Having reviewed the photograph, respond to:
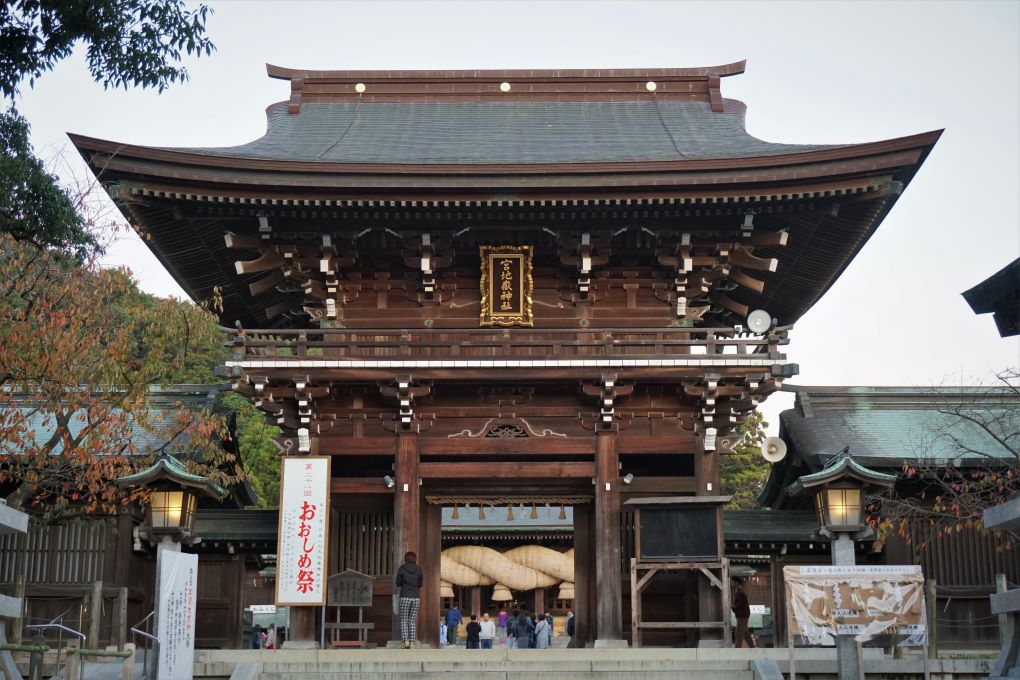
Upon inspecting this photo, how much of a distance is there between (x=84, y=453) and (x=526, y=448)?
6.62m

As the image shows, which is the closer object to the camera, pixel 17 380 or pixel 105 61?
pixel 105 61

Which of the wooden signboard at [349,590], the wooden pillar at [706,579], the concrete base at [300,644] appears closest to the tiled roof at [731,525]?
the wooden pillar at [706,579]

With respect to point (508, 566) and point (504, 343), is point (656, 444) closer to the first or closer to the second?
point (504, 343)

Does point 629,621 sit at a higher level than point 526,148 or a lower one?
lower

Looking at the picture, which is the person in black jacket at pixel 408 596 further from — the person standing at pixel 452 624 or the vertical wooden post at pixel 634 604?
the person standing at pixel 452 624

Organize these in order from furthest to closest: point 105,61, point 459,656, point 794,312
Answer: point 794,312
point 459,656
point 105,61

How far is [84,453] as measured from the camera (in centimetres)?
1723

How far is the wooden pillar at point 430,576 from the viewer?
1925cm

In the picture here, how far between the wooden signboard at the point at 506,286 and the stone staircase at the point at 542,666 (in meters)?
6.00

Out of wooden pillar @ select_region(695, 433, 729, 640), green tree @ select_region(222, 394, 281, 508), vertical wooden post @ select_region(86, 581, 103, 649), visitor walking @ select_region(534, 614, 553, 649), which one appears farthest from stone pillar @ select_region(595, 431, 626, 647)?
green tree @ select_region(222, 394, 281, 508)

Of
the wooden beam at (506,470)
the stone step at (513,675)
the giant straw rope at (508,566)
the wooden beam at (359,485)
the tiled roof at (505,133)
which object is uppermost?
the tiled roof at (505,133)

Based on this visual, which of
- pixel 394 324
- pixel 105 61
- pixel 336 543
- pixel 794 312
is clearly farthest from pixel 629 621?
pixel 105 61

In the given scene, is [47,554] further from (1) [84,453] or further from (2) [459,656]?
(2) [459,656]

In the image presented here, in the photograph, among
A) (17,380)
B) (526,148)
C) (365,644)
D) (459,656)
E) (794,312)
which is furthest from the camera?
(794,312)
